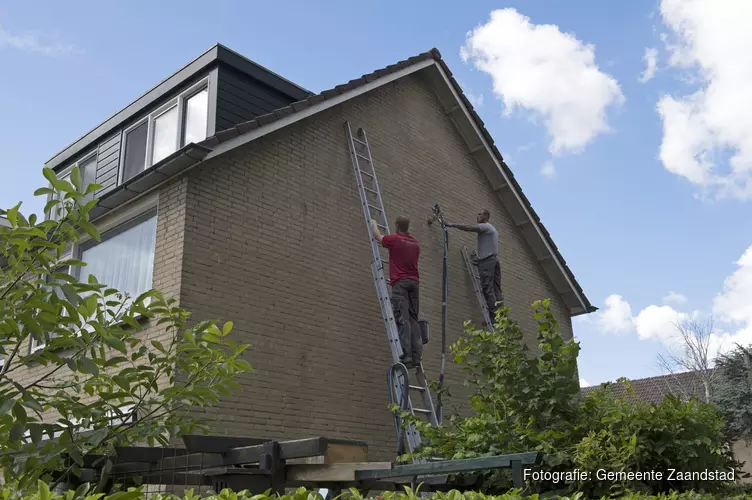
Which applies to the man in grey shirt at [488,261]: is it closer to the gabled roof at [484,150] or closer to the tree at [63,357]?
the gabled roof at [484,150]

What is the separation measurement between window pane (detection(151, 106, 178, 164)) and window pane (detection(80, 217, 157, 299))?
1.95 metres

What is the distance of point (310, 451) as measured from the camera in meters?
4.78

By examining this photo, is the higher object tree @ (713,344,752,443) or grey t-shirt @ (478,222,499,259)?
grey t-shirt @ (478,222,499,259)

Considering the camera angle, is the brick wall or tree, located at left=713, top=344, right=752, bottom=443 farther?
tree, located at left=713, top=344, right=752, bottom=443

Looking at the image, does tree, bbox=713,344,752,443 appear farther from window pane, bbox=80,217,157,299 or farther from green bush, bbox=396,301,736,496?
window pane, bbox=80,217,157,299

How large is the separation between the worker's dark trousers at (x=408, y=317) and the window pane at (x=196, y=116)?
12.8ft

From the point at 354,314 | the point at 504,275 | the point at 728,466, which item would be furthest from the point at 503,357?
the point at 504,275

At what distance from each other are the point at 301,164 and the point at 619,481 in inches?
255

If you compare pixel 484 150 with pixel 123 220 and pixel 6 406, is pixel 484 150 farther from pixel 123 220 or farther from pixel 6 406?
pixel 6 406

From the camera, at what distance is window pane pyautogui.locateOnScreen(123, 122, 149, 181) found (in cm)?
1198

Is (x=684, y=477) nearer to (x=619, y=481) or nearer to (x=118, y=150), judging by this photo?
(x=619, y=481)

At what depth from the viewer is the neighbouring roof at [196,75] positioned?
11.0m

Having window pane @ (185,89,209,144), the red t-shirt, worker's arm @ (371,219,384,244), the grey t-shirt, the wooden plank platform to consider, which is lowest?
the wooden plank platform

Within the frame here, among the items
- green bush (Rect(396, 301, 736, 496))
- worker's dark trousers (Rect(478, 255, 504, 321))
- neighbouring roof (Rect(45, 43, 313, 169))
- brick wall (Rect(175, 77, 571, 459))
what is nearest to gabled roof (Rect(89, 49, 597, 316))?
brick wall (Rect(175, 77, 571, 459))
